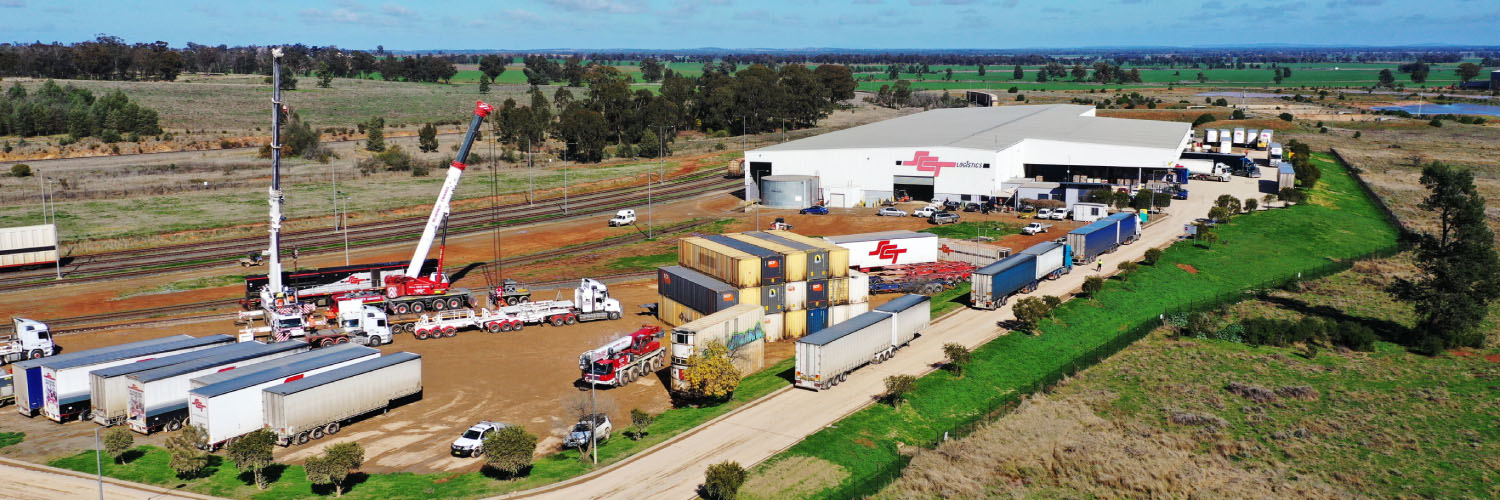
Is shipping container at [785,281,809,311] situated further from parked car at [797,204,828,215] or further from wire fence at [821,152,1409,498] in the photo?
parked car at [797,204,828,215]

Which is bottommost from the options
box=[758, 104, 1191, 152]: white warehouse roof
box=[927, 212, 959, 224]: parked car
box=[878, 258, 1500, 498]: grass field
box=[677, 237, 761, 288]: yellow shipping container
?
box=[878, 258, 1500, 498]: grass field

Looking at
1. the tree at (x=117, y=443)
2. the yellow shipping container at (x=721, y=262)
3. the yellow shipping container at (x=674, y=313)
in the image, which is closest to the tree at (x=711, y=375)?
the yellow shipping container at (x=721, y=262)

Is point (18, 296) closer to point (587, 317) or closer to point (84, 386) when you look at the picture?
point (84, 386)

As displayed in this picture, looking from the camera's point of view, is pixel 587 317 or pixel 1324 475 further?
pixel 587 317

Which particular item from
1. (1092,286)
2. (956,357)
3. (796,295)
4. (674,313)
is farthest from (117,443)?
(1092,286)

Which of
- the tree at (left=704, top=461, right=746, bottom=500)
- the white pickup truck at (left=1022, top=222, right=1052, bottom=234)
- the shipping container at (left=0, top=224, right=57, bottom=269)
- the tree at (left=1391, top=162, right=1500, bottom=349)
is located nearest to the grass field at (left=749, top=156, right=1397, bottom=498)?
the tree at (left=704, top=461, right=746, bottom=500)

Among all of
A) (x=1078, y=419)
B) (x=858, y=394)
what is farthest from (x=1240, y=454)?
(x=858, y=394)

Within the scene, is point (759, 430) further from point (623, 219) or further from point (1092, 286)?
point (623, 219)
